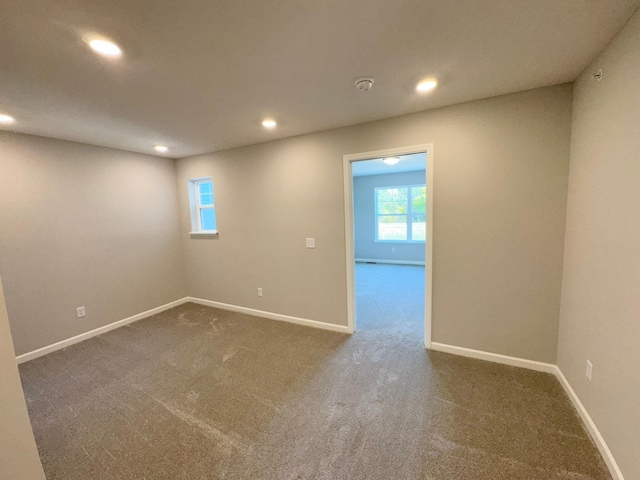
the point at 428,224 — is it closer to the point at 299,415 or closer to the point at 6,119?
the point at 299,415

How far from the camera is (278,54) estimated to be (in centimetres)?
152

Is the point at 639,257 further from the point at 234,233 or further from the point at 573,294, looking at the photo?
the point at 234,233

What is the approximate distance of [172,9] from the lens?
1163 millimetres

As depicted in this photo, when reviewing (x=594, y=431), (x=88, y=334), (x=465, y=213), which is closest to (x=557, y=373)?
(x=594, y=431)

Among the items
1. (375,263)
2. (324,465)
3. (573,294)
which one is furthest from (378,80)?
(375,263)

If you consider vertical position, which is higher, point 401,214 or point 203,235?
point 401,214

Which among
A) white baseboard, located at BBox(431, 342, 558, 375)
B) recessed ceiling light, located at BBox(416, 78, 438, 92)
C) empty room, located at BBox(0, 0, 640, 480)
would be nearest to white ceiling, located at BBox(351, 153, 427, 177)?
empty room, located at BBox(0, 0, 640, 480)

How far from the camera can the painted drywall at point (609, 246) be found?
1.29m

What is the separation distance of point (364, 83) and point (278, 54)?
67cm

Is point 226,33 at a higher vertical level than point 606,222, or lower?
higher

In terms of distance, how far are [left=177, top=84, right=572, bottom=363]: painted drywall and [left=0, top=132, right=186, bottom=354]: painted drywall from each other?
1.61 m

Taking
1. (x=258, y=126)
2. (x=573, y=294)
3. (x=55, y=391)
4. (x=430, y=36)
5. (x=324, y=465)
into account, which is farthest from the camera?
(x=258, y=126)

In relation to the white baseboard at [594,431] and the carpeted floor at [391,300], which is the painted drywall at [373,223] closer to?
the carpeted floor at [391,300]

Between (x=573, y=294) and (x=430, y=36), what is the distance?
82.3 inches
